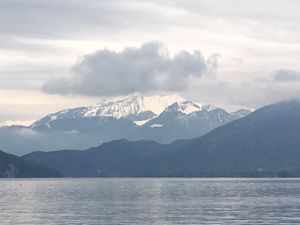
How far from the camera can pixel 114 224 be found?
6201 inches

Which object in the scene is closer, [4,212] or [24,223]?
[24,223]

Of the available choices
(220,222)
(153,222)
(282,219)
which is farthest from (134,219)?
(282,219)

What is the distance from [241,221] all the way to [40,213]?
51.6m

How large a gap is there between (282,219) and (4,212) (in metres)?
66.8

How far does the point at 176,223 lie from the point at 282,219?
23117 millimetres

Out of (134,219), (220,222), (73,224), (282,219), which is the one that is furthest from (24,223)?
(282,219)

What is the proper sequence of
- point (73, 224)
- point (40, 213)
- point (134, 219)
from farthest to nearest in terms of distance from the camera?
1. point (40, 213)
2. point (134, 219)
3. point (73, 224)

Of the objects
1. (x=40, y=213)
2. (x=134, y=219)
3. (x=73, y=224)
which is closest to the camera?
(x=73, y=224)

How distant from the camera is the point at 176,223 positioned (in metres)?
159

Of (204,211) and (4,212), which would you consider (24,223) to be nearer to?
(4,212)

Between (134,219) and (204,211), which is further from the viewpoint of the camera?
(204,211)

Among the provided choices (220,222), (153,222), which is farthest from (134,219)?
(220,222)

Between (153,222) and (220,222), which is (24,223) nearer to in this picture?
(153,222)

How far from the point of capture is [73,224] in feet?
516
